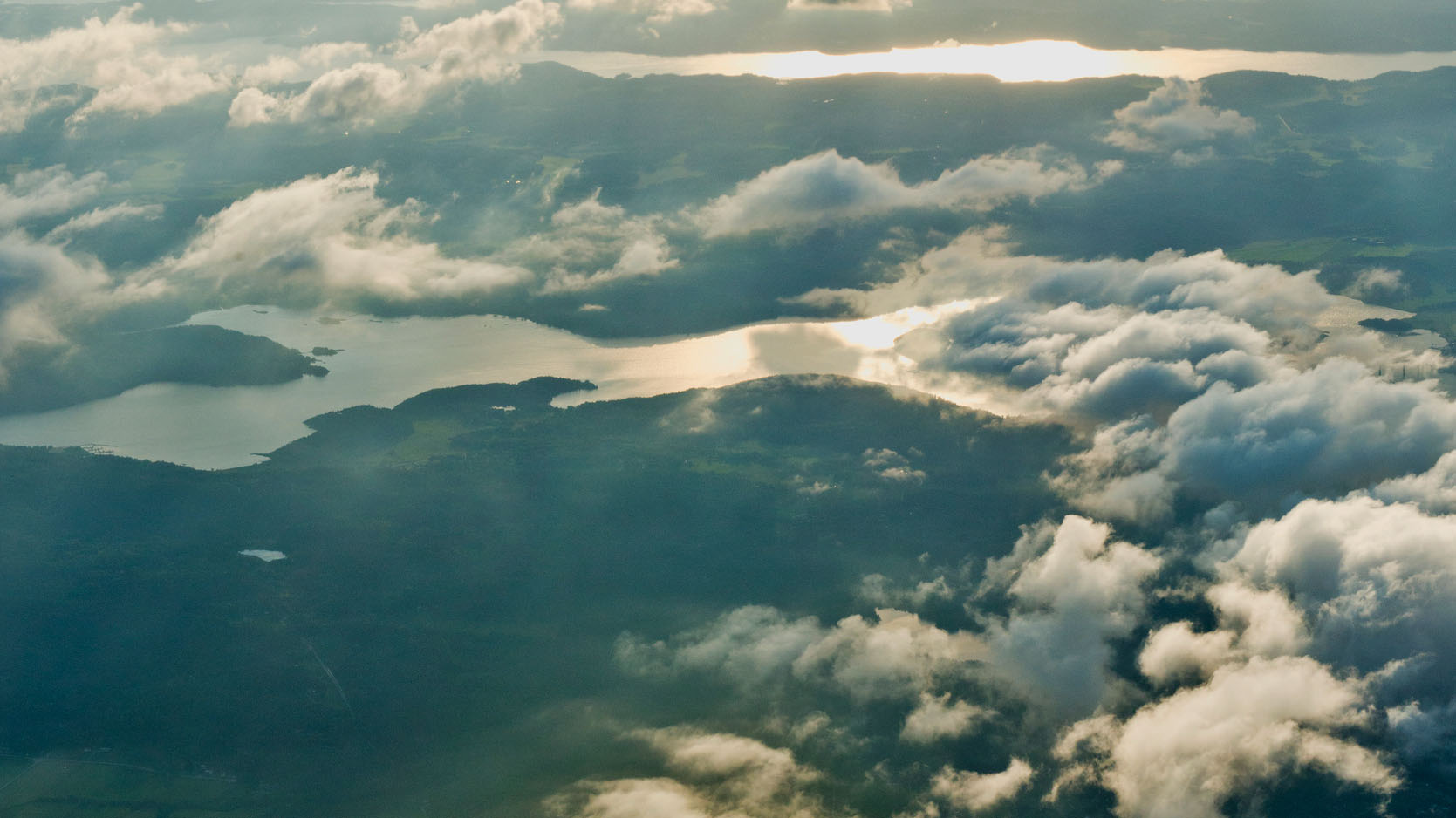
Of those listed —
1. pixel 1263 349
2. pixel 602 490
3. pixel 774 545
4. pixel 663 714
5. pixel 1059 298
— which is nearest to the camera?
pixel 663 714

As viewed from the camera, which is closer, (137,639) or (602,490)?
(137,639)

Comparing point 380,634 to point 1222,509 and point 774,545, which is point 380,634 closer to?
point 774,545

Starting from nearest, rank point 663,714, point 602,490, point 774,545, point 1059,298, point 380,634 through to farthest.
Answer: point 663,714, point 380,634, point 774,545, point 602,490, point 1059,298

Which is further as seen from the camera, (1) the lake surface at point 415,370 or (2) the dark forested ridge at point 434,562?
(1) the lake surface at point 415,370

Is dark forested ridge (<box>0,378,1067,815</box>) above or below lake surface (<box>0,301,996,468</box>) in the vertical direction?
below

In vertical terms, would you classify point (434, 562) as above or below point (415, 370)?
below

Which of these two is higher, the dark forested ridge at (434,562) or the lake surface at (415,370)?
the lake surface at (415,370)

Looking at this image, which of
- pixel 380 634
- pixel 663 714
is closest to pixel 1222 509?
pixel 663 714

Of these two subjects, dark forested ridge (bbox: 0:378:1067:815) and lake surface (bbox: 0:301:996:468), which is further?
lake surface (bbox: 0:301:996:468)
